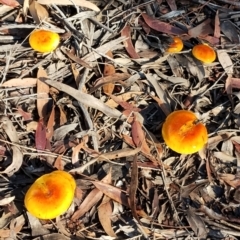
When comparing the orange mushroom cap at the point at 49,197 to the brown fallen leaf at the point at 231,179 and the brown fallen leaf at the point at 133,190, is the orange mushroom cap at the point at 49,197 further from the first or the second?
the brown fallen leaf at the point at 231,179

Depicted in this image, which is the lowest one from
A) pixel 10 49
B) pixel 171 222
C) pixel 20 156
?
pixel 171 222

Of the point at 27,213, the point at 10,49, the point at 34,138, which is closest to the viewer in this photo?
the point at 27,213

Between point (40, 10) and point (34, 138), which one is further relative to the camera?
point (40, 10)

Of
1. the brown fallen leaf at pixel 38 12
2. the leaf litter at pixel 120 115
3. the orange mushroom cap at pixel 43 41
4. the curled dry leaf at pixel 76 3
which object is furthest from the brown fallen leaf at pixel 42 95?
the curled dry leaf at pixel 76 3

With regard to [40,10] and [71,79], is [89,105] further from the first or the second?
[40,10]

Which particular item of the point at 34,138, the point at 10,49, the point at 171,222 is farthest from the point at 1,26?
the point at 171,222
